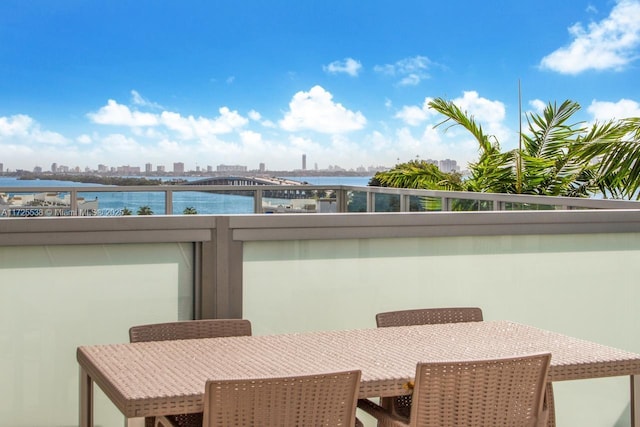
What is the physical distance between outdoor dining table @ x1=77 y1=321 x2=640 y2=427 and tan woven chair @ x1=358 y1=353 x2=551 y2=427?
3.8 inches

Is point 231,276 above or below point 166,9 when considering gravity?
below

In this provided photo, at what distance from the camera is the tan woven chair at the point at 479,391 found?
88.4 inches

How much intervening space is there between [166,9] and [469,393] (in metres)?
38.3

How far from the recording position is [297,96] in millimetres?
40531

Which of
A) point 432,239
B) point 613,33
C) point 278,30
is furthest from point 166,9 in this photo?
point 432,239

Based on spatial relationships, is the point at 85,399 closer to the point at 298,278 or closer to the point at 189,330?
the point at 189,330

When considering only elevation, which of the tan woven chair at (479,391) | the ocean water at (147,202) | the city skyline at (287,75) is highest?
the city skyline at (287,75)

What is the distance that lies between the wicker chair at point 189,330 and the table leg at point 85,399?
8.5 inches

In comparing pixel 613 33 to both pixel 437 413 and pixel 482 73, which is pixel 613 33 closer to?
pixel 482 73

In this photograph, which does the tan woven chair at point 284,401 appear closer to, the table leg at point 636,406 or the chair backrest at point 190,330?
the chair backrest at point 190,330

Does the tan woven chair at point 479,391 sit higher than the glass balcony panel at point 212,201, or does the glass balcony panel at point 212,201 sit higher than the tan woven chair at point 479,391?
the glass balcony panel at point 212,201

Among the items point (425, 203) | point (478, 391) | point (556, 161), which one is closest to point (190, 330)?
point (478, 391)

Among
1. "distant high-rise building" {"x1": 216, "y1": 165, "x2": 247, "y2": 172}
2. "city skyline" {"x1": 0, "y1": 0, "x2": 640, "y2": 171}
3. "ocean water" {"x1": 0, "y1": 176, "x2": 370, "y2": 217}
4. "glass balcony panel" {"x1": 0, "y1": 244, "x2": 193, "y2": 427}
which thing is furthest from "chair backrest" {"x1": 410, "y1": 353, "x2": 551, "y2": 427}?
"city skyline" {"x1": 0, "y1": 0, "x2": 640, "y2": 171}

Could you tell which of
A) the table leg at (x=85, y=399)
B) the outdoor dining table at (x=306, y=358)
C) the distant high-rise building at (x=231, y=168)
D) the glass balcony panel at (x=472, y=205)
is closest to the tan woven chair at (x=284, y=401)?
the outdoor dining table at (x=306, y=358)
